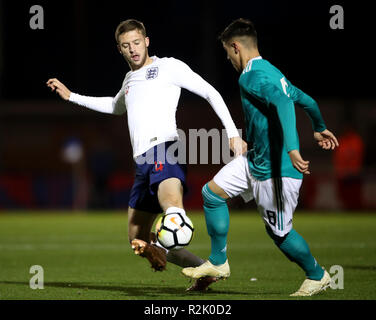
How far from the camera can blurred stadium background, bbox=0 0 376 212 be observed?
2116cm

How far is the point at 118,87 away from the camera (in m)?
33.3

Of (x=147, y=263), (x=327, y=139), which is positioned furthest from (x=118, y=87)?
(x=327, y=139)

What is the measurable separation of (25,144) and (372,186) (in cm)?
1610

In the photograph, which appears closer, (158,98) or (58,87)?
(158,98)

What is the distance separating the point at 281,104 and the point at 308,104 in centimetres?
62

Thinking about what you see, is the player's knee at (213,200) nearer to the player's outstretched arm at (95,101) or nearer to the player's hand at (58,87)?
the player's outstretched arm at (95,101)

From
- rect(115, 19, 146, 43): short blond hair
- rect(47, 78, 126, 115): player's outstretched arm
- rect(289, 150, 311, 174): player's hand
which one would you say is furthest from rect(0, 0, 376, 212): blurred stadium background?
rect(289, 150, 311, 174): player's hand

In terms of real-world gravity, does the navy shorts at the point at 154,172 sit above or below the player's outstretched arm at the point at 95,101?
below

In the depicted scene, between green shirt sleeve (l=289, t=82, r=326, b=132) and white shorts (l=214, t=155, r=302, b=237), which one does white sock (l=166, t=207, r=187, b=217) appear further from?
green shirt sleeve (l=289, t=82, r=326, b=132)

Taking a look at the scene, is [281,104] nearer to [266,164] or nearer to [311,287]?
[266,164]

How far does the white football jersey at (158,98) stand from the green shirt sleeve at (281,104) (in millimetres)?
621

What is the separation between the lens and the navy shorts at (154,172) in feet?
21.9

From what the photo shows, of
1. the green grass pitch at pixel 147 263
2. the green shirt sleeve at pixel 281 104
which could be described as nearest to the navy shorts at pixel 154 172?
the green grass pitch at pixel 147 263

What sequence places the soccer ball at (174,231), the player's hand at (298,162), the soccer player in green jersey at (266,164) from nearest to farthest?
the player's hand at (298,162)
the soccer player in green jersey at (266,164)
the soccer ball at (174,231)
